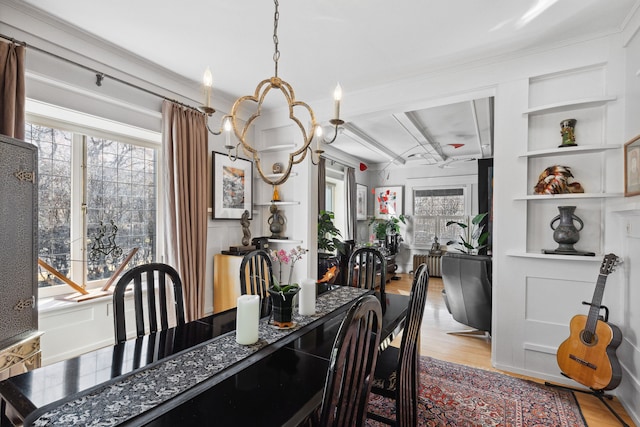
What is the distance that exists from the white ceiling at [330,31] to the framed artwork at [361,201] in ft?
12.9

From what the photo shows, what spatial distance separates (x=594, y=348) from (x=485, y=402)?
2.61ft

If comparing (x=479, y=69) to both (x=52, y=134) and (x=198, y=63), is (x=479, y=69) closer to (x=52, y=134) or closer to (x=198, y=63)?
(x=198, y=63)

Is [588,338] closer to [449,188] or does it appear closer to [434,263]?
[434,263]

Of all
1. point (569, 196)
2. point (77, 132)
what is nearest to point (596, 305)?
point (569, 196)

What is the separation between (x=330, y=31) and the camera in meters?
2.21

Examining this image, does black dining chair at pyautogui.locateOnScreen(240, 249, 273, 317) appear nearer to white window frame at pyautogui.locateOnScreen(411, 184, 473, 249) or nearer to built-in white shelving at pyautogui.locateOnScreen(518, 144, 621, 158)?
built-in white shelving at pyautogui.locateOnScreen(518, 144, 621, 158)

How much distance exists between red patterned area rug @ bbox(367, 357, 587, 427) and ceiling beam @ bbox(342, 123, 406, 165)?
3091mm

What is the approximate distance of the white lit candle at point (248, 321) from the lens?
4.40 feet

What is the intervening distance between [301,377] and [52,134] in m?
2.86

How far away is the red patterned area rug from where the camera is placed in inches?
77.4

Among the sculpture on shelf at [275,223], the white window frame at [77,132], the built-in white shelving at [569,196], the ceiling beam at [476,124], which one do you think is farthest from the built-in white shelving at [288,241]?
the ceiling beam at [476,124]

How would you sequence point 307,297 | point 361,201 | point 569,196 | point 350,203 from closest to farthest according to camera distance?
point 307,297 < point 569,196 < point 350,203 < point 361,201

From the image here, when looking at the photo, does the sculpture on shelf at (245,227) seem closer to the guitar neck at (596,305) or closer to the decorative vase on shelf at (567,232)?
the decorative vase on shelf at (567,232)

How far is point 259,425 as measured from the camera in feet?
2.82
